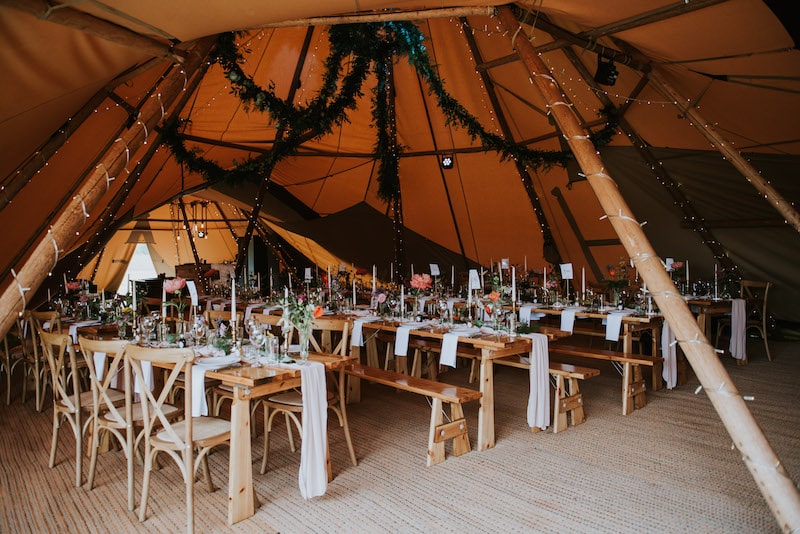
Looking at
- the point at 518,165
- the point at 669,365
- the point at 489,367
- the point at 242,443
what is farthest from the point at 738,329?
the point at 242,443

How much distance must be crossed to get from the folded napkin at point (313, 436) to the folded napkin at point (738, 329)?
5.89 metres

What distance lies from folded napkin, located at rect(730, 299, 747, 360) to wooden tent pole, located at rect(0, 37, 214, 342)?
677cm

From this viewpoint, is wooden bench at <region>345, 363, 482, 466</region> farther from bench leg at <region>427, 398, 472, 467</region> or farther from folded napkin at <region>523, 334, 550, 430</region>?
folded napkin at <region>523, 334, 550, 430</region>

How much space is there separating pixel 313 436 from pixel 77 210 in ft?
6.31

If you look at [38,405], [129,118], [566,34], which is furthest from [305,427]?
[566,34]

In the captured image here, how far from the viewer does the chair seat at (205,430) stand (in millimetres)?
3131

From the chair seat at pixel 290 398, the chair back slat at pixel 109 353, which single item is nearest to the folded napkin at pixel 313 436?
the chair seat at pixel 290 398

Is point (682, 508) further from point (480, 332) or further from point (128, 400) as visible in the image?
point (128, 400)

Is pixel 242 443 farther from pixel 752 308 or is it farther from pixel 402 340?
pixel 752 308

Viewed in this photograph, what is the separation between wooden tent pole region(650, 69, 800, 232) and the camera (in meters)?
5.94

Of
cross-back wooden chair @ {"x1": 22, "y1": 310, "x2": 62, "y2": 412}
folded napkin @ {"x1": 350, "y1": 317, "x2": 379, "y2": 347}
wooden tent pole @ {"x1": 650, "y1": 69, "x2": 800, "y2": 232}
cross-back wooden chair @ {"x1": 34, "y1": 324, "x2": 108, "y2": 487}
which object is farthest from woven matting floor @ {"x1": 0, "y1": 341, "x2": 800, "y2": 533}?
wooden tent pole @ {"x1": 650, "y1": 69, "x2": 800, "y2": 232}

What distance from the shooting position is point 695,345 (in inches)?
116

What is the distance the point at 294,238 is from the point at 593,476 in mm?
12400

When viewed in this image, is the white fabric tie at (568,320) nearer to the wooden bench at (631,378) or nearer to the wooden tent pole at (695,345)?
the wooden bench at (631,378)
